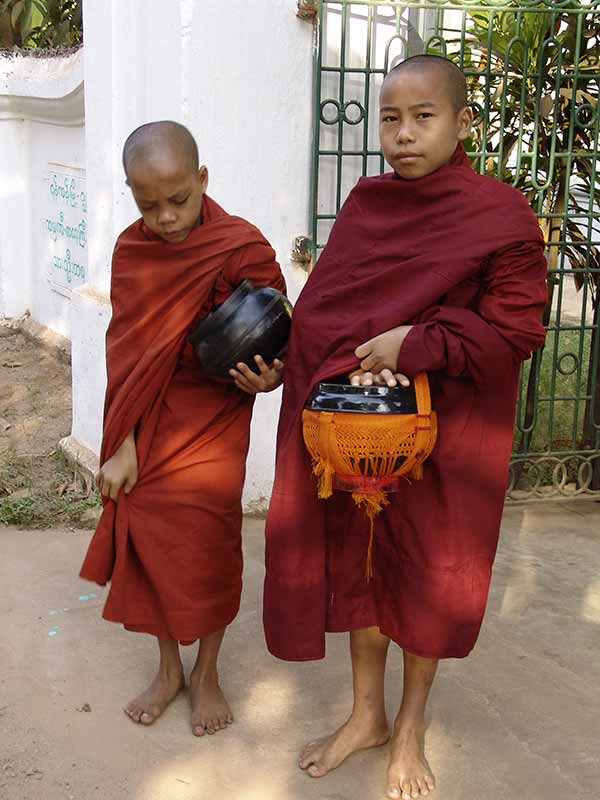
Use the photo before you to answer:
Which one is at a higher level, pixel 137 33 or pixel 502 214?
pixel 137 33

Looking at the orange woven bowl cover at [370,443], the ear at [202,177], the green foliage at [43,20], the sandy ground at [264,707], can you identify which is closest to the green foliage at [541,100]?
the sandy ground at [264,707]

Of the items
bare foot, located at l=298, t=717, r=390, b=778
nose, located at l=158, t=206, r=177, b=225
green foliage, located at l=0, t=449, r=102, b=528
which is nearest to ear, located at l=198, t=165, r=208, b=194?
nose, located at l=158, t=206, r=177, b=225

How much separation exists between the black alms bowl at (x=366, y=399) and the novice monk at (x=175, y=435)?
355 millimetres

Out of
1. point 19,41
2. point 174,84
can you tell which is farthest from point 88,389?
point 19,41

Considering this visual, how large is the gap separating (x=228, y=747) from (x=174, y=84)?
8.05 ft

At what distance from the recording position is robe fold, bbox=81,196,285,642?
2738 mm

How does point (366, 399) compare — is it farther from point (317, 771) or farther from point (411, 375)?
point (317, 771)

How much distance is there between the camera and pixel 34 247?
278 inches

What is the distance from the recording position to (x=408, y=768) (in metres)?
2.69

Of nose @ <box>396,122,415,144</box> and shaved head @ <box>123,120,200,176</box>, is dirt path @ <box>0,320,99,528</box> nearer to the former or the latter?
shaved head @ <box>123,120,200,176</box>

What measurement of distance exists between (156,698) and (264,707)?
315 millimetres

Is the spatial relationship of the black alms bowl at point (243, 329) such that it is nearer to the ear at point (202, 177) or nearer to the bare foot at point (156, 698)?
the ear at point (202, 177)

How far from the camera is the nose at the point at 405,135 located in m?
2.38

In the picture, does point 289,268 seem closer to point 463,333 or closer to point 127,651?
point 127,651
